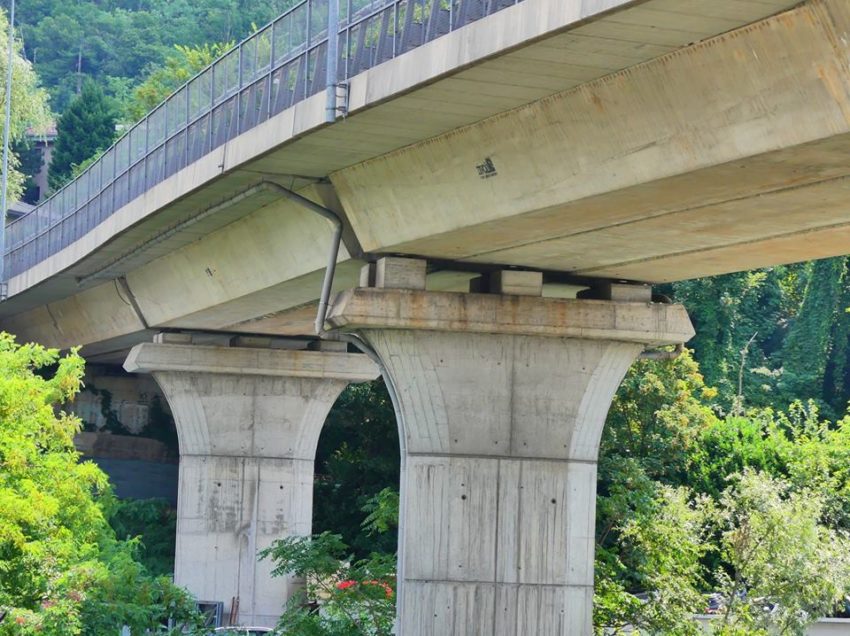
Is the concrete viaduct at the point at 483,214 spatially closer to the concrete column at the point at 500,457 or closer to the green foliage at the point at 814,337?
the concrete column at the point at 500,457

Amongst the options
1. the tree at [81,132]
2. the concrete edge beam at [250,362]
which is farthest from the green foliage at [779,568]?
the tree at [81,132]

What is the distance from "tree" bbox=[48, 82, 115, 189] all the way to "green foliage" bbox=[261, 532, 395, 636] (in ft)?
232

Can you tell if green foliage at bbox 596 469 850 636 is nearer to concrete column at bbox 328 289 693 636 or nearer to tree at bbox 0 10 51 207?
concrete column at bbox 328 289 693 636

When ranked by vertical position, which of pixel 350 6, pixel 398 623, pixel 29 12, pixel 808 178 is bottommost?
pixel 398 623

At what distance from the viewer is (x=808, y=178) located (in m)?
14.4

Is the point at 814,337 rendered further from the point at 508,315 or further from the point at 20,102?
the point at 508,315

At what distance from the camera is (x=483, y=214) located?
59.9 feet

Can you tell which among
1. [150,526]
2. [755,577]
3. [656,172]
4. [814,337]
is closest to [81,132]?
[814,337]

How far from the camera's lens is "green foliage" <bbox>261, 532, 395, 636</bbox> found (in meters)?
25.1

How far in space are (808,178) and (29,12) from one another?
12982 centimetres

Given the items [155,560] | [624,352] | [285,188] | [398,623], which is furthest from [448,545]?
[155,560]

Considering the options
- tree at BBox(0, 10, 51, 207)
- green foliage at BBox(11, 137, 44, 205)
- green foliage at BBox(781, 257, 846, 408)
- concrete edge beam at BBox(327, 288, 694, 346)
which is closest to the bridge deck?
concrete edge beam at BBox(327, 288, 694, 346)

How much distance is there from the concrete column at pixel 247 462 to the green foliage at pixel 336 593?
26.3 feet

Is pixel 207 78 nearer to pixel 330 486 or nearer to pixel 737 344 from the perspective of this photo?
pixel 330 486
